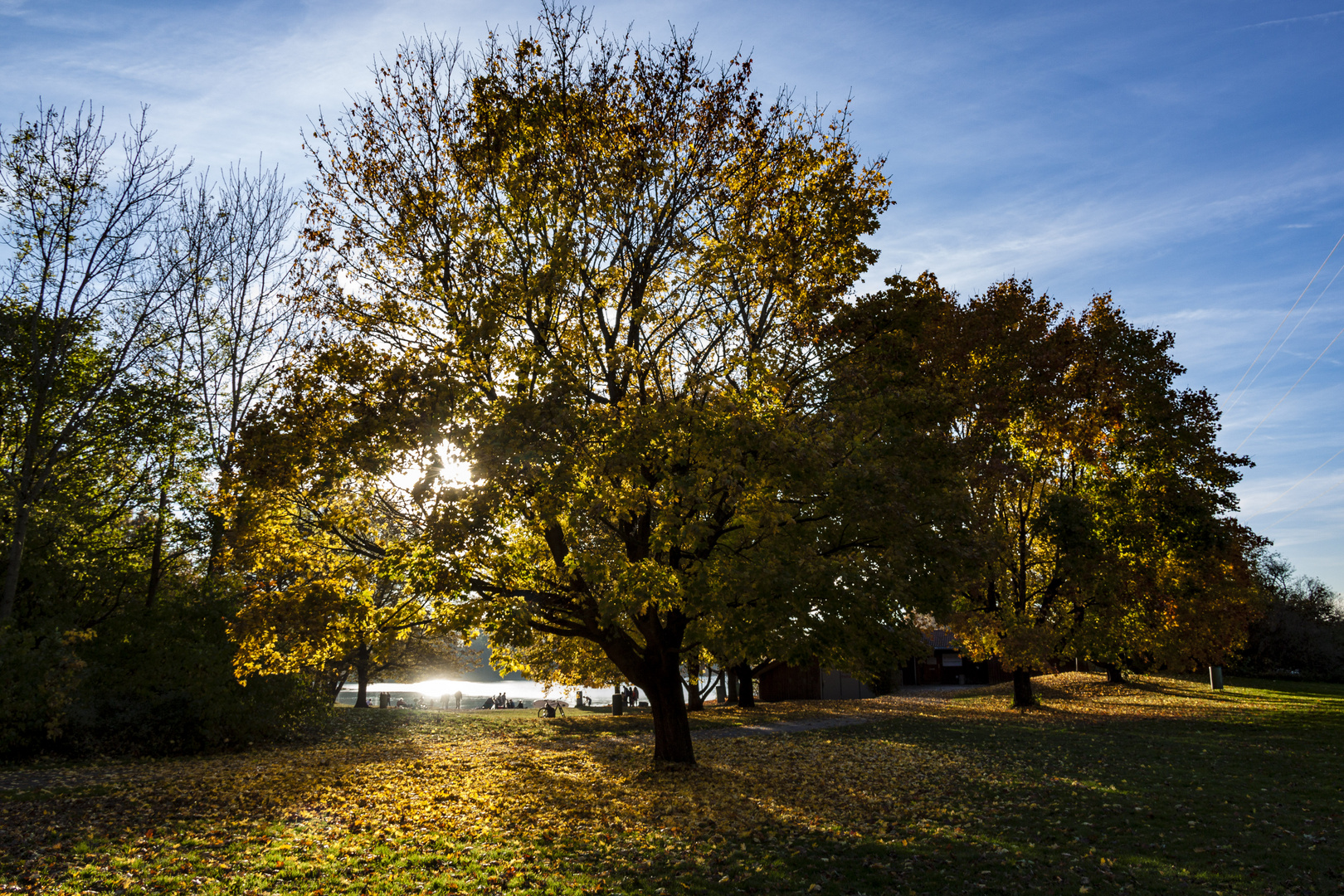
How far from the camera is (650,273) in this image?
1494cm

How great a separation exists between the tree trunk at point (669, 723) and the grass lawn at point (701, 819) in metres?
0.46

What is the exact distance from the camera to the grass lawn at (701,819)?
7.66 meters

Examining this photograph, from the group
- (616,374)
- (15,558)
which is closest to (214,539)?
(15,558)

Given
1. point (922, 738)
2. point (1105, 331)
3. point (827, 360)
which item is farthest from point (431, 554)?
point (1105, 331)

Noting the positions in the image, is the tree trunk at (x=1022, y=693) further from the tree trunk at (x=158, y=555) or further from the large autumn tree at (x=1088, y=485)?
the tree trunk at (x=158, y=555)

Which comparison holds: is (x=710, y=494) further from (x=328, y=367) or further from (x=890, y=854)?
(x=328, y=367)

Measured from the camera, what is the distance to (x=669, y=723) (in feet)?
48.3

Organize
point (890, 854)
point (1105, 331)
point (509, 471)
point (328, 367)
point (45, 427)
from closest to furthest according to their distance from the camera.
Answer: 1. point (890, 854)
2. point (509, 471)
3. point (328, 367)
4. point (45, 427)
5. point (1105, 331)

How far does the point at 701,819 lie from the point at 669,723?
4.39m

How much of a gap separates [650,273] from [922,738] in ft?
47.1

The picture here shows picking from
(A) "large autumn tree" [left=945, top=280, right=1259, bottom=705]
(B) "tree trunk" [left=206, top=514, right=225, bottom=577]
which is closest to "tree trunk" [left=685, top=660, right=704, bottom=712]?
(A) "large autumn tree" [left=945, top=280, right=1259, bottom=705]

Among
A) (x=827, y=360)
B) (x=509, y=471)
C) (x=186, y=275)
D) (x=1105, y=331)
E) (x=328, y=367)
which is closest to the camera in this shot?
(x=509, y=471)

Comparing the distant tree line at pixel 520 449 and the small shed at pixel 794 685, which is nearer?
the distant tree line at pixel 520 449

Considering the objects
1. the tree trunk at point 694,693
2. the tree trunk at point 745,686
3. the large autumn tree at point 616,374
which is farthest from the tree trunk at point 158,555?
the tree trunk at point 745,686
